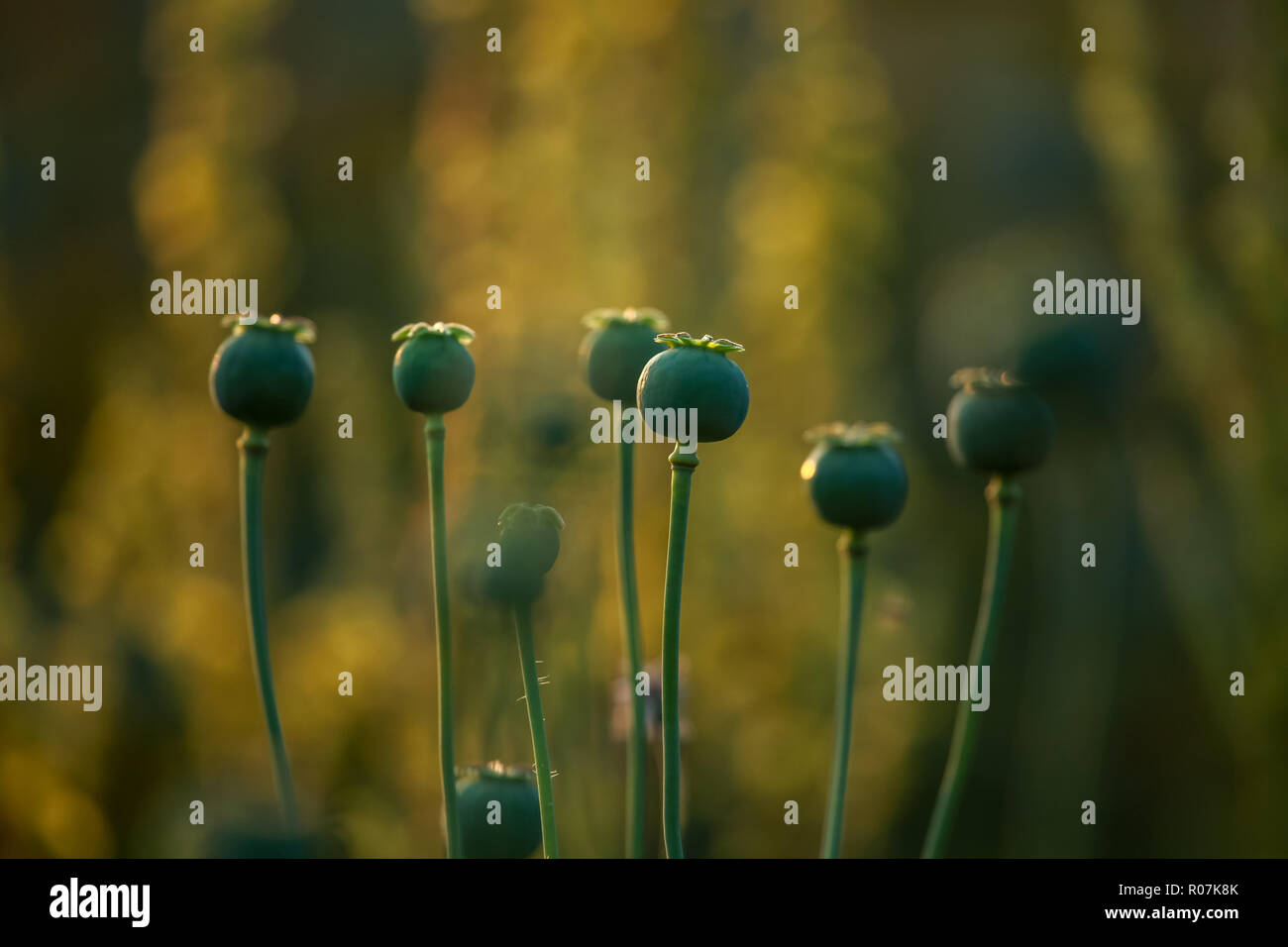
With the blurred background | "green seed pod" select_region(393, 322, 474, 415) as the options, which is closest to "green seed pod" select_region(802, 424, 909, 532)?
"green seed pod" select_region(393, 322, 474, 415)

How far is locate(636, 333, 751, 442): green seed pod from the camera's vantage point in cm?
29

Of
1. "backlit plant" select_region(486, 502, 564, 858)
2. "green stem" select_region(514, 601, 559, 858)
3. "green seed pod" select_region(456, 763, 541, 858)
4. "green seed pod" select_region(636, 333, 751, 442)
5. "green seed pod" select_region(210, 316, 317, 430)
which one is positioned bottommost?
"green seed pod" select_region(456, 763, 541, 858)

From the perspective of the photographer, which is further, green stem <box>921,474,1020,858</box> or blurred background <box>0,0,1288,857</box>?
blurred background <box>0,0,1288,857</box>

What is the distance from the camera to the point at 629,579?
341 millimetres

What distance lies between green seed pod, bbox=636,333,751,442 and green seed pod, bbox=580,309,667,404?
57 millimetres

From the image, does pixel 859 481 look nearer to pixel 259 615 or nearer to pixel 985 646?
pixel 985 646

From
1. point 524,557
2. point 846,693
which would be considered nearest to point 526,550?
point 524,557

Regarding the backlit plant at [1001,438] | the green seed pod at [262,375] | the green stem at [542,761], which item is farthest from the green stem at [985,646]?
the green seed pod at [262,375]

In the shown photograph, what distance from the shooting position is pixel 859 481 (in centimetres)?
35

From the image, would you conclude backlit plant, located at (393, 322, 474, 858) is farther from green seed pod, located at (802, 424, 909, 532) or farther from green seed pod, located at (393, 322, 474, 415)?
green seed pod, located at (802, 424, 909, 532)

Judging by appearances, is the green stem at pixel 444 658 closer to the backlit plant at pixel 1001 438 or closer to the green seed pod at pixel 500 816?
the green seed pod at pixel 500 816

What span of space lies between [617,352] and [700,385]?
74mm

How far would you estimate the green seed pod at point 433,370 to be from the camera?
1.03 feet

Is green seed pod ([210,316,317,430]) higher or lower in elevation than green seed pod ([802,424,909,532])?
higher
